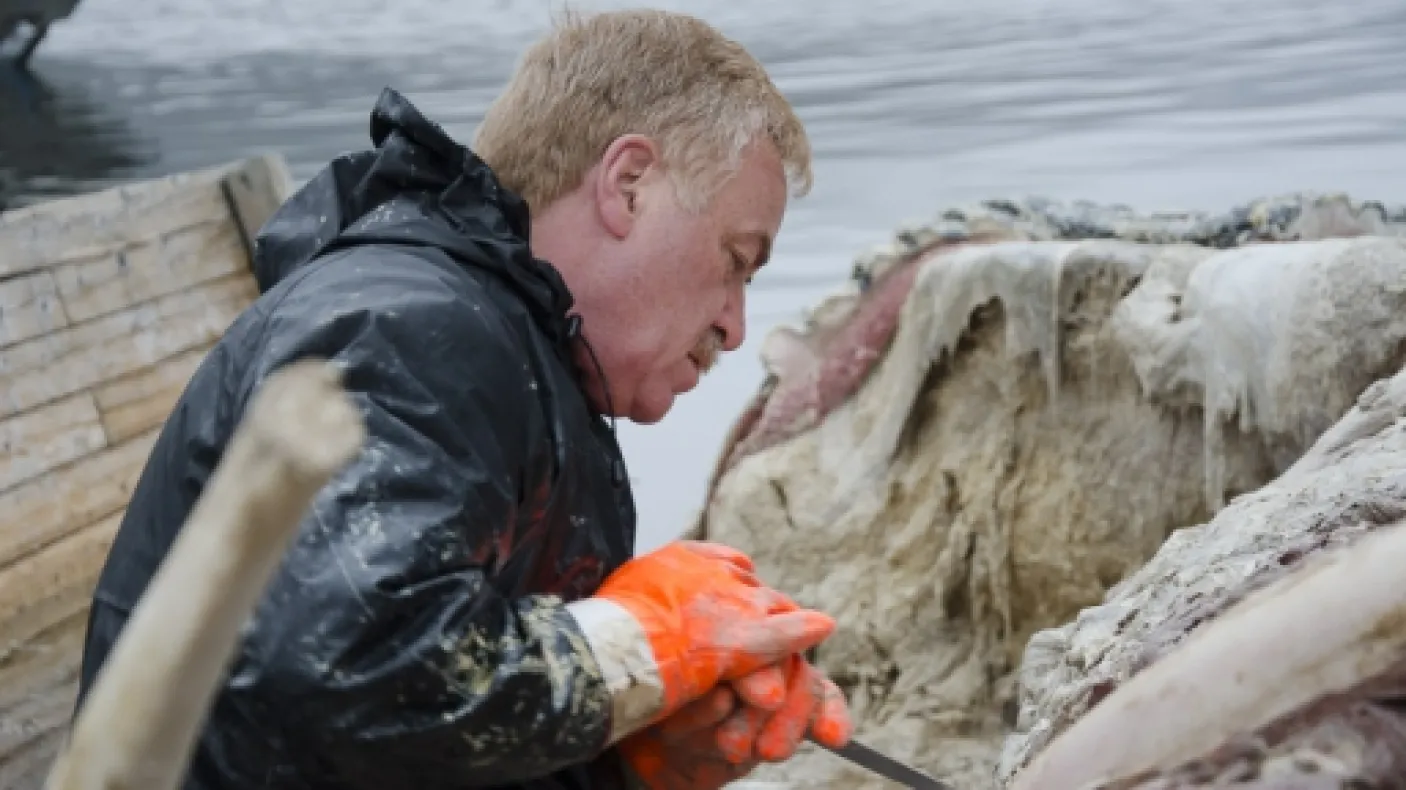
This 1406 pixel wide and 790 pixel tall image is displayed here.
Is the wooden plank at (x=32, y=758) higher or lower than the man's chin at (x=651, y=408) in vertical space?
lower

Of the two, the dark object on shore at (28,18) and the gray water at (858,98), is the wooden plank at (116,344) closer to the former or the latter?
the gray water at (858,98)

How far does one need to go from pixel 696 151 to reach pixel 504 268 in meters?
0.23

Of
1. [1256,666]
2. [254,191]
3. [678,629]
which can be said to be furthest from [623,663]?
[254,191]

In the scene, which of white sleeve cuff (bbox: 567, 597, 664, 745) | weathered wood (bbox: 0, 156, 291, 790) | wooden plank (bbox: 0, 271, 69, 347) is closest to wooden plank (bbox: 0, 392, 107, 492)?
weathered wood (bbox: 0, 156, 291, 790)

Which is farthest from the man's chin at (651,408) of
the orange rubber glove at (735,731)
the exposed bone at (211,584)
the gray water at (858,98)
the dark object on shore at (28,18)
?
the dark object on shore at (28,18)

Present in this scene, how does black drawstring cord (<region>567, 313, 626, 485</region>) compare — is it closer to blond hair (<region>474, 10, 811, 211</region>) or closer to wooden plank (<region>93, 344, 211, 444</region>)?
blond hair (<region>474, 10, 811, 211</region>)

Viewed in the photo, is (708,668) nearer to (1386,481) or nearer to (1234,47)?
(1386,481)

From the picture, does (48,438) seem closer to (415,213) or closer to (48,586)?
(48,586)

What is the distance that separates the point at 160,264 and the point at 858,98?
11.6 ft

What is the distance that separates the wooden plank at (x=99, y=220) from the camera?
9.89 feet

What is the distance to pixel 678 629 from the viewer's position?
1236mm

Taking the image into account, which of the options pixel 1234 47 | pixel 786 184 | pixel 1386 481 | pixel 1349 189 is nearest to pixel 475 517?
A: pixel 786 184

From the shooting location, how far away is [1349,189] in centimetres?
491

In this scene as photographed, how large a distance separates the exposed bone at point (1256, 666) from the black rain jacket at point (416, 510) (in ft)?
1.16
